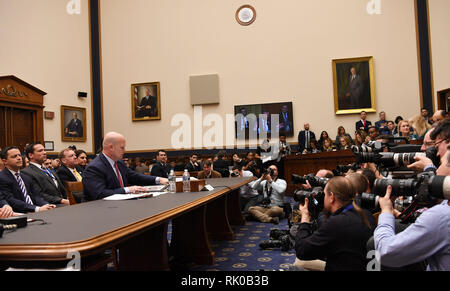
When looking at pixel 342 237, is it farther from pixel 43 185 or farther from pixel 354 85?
pixel 354 85

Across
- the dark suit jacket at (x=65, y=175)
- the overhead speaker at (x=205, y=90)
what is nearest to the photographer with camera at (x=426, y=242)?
the dark suit jacket at (x=65, y=175)

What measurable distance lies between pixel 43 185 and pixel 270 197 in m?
3.77

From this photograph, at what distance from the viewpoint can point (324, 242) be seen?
2.05 meters

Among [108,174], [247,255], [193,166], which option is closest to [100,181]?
[108,174]

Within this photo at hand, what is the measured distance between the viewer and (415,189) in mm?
1550

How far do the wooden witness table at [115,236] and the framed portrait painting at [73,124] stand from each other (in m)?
9.34

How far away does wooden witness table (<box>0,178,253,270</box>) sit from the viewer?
4.78 ft

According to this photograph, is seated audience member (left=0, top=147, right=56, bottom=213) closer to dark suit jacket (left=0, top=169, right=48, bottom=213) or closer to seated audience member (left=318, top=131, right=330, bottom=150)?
dark suit jacket (left=0, top=169, right=48, bottom=213)

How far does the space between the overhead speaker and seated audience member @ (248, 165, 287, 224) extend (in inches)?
234

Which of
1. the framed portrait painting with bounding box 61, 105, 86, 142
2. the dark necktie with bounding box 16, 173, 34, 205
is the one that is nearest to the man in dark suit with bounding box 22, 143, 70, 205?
the dark necktie with bounding box 16, 173, 34, 205

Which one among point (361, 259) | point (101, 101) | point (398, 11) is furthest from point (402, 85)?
point (361, 259)

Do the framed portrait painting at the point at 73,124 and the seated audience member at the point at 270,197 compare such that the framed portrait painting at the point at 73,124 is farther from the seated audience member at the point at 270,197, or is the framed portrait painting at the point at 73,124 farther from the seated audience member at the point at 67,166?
the seated audience member at the point at 270,197

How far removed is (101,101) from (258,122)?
5.57m
